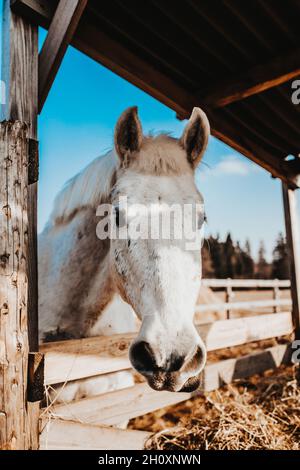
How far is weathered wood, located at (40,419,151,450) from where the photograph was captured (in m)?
1.92

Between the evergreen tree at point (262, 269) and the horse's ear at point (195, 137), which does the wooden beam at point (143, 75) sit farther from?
the evergreen tree at point (262, 269)

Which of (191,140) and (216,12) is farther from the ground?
(216,12)

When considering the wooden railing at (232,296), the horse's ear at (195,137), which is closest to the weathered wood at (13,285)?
the horse's ear at (195,137)

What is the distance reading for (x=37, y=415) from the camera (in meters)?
1.64

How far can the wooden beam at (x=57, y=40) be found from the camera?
196cm

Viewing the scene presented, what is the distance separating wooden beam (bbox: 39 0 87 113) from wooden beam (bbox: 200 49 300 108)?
1882 millimetres

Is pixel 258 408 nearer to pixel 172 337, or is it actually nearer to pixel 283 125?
pixel 172 337

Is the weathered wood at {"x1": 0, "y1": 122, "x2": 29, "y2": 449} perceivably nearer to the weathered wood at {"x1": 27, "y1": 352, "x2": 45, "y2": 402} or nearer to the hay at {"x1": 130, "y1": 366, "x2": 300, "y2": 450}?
the weathered wood at {"x1": 27, "y1": 352, "x2": 45, "y2": 402}

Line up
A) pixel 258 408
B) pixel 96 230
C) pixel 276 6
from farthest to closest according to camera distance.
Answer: pixel 258 408, pixel 276 6, pixel 96 230

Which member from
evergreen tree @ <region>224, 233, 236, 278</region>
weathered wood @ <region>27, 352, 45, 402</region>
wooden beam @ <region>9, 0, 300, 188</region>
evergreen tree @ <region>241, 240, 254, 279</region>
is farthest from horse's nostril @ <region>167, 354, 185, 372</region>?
evergreen tree @ <region>241, 240, 254, 279</region>

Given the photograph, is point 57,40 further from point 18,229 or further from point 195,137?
point 18,229
